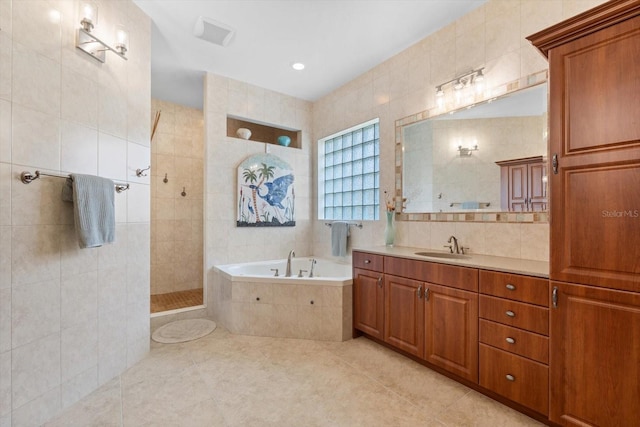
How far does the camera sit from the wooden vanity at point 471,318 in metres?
1.58

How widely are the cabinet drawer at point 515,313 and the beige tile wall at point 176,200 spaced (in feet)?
12.5

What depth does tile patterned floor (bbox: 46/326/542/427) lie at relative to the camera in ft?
5.41

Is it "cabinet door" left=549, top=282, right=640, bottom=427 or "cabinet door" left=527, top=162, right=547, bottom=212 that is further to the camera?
"cabinet door" left=527, top=162, right=547, bottom=212

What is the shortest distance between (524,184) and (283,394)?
2180 mm

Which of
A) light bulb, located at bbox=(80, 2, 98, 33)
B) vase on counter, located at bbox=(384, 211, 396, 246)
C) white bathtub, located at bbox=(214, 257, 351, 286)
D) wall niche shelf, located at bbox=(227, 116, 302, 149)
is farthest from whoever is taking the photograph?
wall niche shelf, located at bbox=(227, 116, 302, 149)

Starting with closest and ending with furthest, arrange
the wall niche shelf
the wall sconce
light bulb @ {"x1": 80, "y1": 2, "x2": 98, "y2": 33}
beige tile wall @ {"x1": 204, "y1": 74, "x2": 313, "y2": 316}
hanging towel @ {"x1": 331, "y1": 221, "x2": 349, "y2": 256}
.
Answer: light bulb @ {"x1": 80, "y1": 2, "x2": 98, "y2": 33} < the wall sconce < beige tile wall @ {"x1": 204, "y1": 74, "x2": 313, "y2": 316} < hanging towel @ {"x1": 331, "y1": 221, "x2": 349, "y2": 256} < the wall niche shelf

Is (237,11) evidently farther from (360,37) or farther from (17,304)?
(17,304)

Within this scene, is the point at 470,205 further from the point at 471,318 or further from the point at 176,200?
the point at 176,200

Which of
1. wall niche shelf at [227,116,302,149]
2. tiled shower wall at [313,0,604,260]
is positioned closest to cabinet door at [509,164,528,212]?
tiled shower wall at [313,0,604,260]

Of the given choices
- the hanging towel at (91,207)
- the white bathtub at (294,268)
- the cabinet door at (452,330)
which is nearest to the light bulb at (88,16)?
the hanging towel at (91,207)

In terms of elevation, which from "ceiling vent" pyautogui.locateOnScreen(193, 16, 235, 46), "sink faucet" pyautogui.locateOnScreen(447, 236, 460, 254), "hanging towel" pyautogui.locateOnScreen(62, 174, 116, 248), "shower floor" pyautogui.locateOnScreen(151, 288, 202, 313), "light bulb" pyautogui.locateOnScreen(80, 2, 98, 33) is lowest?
"shower floor" pyautogui.locateOnScreen(151, 288, 202, 313)

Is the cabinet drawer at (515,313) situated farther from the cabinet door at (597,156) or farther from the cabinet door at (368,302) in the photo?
the cabinet door at (368,302)

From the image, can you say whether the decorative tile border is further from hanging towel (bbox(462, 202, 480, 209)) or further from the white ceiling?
the white ceiling

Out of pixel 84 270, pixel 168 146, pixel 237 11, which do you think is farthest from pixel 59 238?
pixel 168 146
